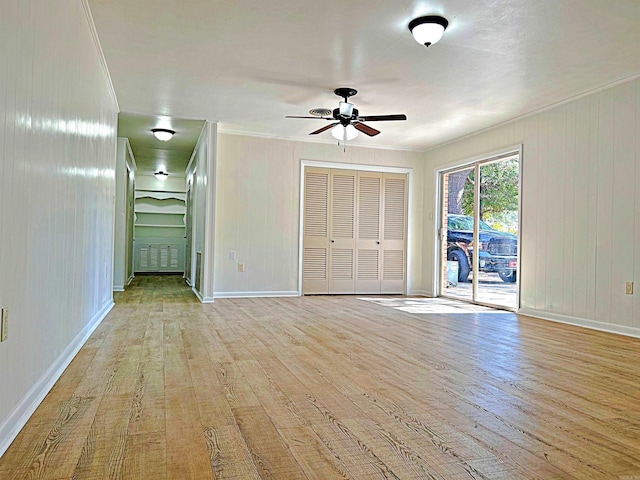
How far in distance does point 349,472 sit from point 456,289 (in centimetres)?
618

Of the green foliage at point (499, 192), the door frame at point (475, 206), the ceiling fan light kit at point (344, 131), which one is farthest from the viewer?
the green foliage at point (499, 192)

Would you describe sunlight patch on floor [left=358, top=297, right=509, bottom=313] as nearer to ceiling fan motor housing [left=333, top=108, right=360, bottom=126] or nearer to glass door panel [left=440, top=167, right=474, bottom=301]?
glass door panel [left=440, top=167, right=474, bottom=301]

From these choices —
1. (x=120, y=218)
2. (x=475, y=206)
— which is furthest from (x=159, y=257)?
(x=475, y=206)

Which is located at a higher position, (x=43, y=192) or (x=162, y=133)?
(x=162, y=133)

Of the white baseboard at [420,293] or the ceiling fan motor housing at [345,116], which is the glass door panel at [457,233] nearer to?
the white baseboard at [420,293]

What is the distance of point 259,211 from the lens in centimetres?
726

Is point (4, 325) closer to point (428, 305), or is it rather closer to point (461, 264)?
point (428, 305)

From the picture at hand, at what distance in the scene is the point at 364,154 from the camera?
794cm

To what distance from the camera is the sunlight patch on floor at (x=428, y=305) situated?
6.06m

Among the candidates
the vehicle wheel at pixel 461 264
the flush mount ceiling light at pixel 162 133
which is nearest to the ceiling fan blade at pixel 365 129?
the vehicle wheel at pixel 461 264

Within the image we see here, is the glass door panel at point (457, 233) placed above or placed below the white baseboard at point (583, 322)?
above

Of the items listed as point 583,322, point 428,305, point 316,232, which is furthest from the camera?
point 316,232

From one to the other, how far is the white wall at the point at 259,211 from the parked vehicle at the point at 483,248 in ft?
7.51

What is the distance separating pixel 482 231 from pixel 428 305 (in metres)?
1.29
